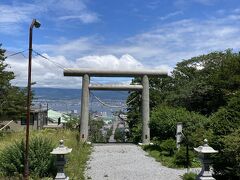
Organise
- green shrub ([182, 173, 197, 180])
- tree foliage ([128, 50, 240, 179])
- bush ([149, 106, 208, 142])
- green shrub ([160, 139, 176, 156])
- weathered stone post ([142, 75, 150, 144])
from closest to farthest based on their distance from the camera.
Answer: tree foliage ([128, 50, 240, 179]) < green shrub ([182, 173, 197, 180]) < green shrub ([160, 139, 176, 156]) < bush ([149, 106, 208, 142]) < weathered stone post ([142, 75, 150, 144])

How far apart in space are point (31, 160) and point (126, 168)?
4475 mm

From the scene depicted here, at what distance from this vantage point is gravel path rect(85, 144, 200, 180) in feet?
48.2

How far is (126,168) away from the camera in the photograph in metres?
16.7

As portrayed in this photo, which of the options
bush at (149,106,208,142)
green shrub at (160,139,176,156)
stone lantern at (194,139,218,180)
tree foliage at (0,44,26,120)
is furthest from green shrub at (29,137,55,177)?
tree foliage at (0,44,26,120)

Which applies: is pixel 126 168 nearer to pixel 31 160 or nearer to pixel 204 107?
pixel 31 160

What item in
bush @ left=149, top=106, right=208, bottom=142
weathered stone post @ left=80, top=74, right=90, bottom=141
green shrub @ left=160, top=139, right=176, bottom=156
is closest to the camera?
green shrub @ left=160, top=139, right=176, bottom=156

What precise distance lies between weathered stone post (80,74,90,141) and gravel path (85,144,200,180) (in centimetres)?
518

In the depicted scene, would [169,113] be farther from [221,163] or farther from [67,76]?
[221,163]

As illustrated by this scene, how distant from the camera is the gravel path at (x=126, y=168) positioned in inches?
578

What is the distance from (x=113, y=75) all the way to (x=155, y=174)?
13393 mm

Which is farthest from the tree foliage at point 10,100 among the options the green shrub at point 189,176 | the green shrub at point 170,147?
the green shrub at point 189,176

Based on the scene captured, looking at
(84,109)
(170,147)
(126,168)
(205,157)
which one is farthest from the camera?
(84,109)

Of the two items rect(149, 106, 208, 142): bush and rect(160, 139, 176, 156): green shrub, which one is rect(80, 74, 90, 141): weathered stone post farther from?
rect(160, 139, 176, 156): green shrub

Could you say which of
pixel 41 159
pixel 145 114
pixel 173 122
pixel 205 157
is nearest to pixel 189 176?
pixel 205 157
